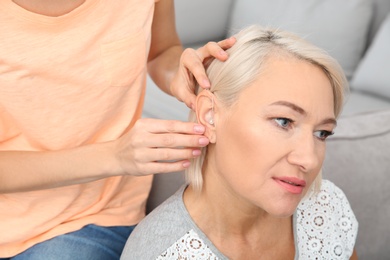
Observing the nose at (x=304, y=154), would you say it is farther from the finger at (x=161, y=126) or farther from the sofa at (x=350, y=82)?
the sofa at (x=350, y=82)

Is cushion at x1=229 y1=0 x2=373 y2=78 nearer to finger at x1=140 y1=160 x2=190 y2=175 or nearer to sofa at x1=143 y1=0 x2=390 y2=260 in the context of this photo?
sofa at x1=143 y1=0 x2=390 y2=260

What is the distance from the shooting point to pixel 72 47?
49.8 inches

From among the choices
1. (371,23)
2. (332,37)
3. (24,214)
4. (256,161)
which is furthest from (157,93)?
(256,161)

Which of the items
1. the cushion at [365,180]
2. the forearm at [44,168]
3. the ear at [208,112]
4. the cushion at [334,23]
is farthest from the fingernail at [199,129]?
the cushion at [334,23]

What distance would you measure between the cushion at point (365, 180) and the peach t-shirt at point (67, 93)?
0.61 meters

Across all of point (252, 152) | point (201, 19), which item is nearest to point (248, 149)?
point (252, 152)

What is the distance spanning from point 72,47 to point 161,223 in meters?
0.40

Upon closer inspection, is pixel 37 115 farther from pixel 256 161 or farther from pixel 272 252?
pixel 272 252

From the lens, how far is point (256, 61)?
1221 mm

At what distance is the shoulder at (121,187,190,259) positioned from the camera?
4.04 ft

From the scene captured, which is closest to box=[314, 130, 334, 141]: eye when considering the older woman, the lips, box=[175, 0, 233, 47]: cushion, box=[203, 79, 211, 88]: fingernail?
the older woman

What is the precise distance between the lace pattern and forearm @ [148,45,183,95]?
386 mm

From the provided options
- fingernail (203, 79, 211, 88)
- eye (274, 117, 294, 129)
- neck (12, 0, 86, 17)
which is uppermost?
neck (12, 0, 86, 17)

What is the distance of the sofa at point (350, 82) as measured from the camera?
1733 millimetres
